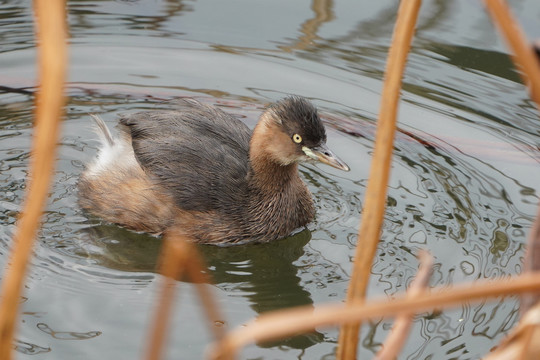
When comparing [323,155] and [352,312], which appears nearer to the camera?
[352,312]

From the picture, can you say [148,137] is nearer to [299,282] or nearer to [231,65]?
[299,282]

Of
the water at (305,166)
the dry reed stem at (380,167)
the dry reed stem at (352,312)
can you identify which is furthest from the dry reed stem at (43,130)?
the water at (305,166)

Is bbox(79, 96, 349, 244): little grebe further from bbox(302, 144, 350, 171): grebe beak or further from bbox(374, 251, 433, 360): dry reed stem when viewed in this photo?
bbox(374, 251, 433, 360): dry reed stem

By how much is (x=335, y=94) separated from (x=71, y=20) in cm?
216

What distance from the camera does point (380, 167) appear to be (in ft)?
6.90

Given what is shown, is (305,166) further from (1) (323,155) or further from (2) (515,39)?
(2) (515,39)

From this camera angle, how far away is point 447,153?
5.77 meters

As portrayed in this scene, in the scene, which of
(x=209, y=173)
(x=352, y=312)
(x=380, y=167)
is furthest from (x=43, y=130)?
(x=209, y=173)

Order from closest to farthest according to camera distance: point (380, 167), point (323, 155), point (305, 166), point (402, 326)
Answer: point (402, 326), point (380, 167), point (323, 155), point (305, 166)

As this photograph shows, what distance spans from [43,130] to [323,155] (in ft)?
11.2

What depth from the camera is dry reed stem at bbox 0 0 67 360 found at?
4.99 feet

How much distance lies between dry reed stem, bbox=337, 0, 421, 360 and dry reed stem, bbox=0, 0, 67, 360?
714 mm

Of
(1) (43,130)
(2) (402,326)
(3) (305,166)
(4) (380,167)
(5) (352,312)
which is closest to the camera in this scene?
(5) (352,312)

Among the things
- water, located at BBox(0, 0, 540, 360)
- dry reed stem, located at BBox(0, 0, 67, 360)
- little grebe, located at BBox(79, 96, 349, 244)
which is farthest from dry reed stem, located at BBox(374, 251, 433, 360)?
little grebe, located at BBox(79, 96, 349, 244)
